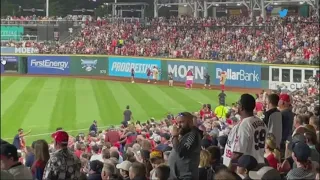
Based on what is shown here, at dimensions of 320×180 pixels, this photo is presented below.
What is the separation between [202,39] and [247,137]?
29.2 m

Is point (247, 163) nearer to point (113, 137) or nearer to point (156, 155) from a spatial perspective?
point (156, 155)

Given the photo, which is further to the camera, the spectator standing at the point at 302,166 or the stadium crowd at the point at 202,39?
the stadium crowd at the point at 202,39

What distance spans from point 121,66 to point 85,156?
87.8 feet

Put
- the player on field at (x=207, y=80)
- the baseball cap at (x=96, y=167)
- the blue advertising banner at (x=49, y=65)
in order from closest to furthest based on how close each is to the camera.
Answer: the baseball cap at (x=96, y=167)
the player on field at (x=207, y=80)
the blue advertising banner at (x=49, y=65)

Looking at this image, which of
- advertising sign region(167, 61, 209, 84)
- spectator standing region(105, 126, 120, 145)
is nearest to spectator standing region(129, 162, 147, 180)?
spectator standing region(105, 126, 120, 145)

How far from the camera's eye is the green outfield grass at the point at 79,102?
65.5 ft

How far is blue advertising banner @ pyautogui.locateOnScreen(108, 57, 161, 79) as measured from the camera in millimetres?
33719

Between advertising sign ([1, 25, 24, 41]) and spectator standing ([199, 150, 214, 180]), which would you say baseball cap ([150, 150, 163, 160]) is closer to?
spectator standing ([199, 150, 214, 180])

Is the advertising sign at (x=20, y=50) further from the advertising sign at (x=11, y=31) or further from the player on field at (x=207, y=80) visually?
the player on field at (x=207, y=80)

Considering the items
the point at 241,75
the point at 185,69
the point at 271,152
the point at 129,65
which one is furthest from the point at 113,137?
the point at 129,65

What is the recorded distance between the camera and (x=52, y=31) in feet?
95.9

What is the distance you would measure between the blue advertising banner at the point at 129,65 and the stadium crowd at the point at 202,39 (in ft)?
1.75

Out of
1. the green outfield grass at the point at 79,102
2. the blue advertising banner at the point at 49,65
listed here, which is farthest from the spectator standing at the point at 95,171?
the blue advertising banner at the point at 49,65

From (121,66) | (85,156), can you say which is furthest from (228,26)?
(85,156)
